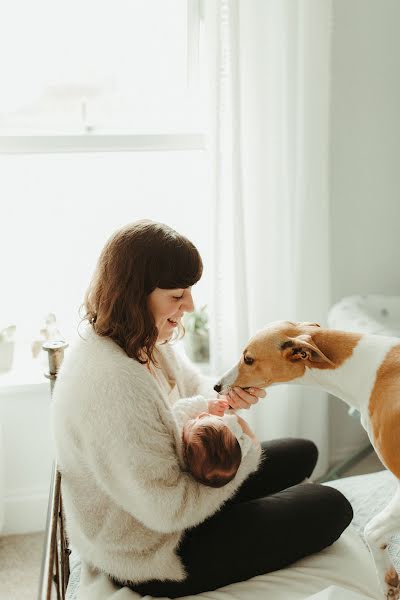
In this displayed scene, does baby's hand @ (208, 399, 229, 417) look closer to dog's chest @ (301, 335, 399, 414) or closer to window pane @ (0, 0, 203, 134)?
dog's chest @ (301, 335, 399, 414)

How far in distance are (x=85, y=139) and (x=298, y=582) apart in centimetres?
155

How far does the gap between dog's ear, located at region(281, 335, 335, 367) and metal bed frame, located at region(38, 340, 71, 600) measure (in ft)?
1.97

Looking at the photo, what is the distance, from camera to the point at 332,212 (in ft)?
7.99

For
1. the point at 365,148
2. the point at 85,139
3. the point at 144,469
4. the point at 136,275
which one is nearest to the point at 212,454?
the point at 144,469

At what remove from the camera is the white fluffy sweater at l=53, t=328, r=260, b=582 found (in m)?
1.27

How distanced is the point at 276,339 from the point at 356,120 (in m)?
1.32

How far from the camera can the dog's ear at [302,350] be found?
1.28 metres

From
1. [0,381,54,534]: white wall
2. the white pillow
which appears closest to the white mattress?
the white pillow

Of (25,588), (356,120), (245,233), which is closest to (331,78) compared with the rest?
(356,120)

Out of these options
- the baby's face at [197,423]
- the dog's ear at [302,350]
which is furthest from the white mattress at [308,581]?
the dog's ear at [302,350]

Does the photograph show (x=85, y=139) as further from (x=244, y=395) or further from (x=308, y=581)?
(x=308, y=581)

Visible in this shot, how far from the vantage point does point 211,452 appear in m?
1.34

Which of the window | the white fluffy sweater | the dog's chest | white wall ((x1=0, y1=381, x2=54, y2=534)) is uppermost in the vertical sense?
the window

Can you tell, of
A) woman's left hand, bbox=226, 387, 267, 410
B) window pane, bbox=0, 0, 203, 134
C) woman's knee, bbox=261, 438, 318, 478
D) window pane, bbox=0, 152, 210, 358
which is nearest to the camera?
woman's left hand, bbox=226, 387, 267, 410
